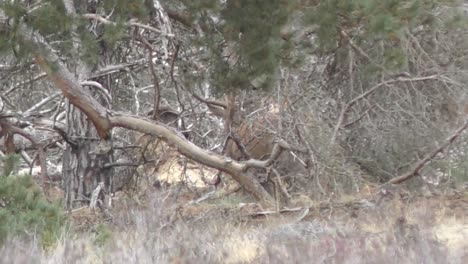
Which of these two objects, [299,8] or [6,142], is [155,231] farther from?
[6,142]

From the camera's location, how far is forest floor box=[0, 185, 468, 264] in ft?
14.3

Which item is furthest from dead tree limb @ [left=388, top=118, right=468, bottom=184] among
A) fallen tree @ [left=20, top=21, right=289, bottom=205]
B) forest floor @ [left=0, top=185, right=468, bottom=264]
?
fallen tree @ [left=20, top=21, right=289, bottom=205]

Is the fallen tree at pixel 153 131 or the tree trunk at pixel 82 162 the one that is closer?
the fallen tree at pixel 153 131

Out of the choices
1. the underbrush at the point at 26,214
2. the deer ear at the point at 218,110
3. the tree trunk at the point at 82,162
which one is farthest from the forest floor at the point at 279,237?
the deer ear at the point at 218,110

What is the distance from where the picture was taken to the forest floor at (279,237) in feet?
14.3

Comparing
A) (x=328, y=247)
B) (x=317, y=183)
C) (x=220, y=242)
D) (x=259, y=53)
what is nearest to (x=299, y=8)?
(x=259, y=53)

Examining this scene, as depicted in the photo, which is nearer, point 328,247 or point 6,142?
point 328,247

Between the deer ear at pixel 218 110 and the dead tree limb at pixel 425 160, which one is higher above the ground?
the deer ear at pixel 218 110

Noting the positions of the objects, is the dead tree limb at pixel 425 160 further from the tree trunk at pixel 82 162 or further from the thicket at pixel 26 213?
the thicket at pixel 26 213

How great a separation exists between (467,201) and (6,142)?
570 centimetres

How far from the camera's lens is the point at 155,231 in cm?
545

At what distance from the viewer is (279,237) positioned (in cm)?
577

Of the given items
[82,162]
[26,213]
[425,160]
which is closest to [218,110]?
[82,162]

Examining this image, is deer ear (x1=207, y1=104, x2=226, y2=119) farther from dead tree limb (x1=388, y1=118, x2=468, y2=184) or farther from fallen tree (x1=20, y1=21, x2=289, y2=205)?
dead tree limb (x1=388, y1=118, x2=468, y2=184)
